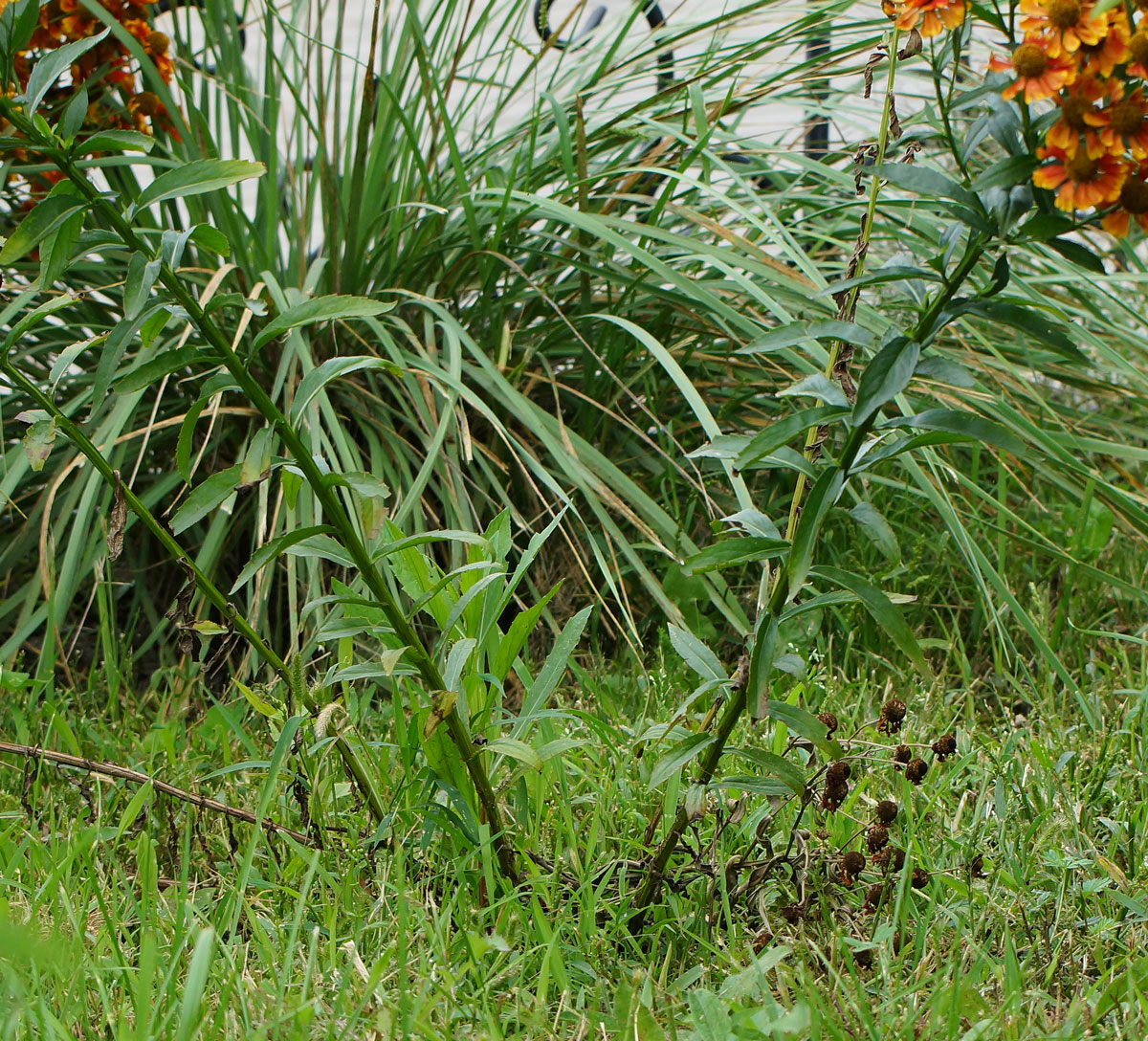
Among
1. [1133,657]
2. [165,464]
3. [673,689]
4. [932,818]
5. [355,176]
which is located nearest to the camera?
[932,818]

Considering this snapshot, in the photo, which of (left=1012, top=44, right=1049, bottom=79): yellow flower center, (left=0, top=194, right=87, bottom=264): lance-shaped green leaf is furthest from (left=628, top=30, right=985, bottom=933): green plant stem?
(left=0, top=194, right=87, bottom=264): lance-shaped green leaf

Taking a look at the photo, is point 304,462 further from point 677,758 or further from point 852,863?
point 852,863

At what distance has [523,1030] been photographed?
882mm

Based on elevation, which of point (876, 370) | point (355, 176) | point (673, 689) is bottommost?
point (673, 689)

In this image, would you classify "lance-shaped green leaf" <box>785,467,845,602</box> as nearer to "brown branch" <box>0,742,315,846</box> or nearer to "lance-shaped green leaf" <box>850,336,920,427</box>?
"lance-shaped green leaf" <box>850,336,920,427</box>

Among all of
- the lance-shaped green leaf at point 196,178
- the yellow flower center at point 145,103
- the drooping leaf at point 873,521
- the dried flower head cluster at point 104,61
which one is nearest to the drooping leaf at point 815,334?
the drooping leaf at point 873,521

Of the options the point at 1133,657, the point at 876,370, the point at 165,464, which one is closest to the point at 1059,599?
the point at 1133,657

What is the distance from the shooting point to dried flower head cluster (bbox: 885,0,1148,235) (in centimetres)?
66

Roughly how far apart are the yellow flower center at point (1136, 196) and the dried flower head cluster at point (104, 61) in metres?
1.55

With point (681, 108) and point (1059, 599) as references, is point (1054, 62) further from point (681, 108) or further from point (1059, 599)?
point (681, 108)

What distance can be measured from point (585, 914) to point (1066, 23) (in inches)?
29.8

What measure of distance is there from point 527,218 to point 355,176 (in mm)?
295

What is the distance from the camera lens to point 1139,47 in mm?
659

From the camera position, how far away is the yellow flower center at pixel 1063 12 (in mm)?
661
